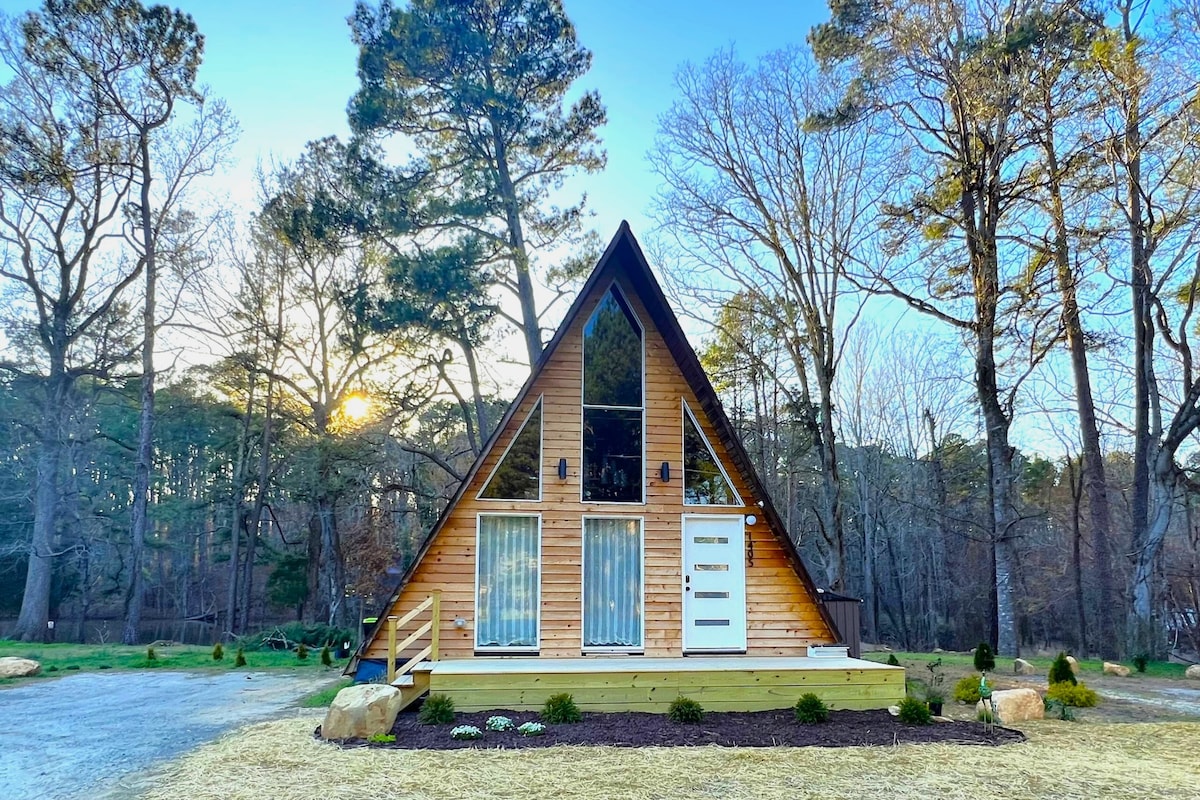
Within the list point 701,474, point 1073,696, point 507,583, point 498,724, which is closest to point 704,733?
point 498,724

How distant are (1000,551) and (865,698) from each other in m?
8.87

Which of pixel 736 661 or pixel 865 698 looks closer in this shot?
pixel 865 698

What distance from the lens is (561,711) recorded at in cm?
649

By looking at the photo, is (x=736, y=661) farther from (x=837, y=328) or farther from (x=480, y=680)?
(x=837, y=328)

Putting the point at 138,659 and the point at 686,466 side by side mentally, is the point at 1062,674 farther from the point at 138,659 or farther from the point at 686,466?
the point at 138,659

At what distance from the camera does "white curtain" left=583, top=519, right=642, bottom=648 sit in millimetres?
8445

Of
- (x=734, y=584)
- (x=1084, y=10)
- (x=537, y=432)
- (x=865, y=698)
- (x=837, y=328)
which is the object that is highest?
(x=1084, y=10)

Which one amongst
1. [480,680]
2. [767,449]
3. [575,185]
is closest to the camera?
[480,680]

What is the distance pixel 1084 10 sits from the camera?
13.2 metres

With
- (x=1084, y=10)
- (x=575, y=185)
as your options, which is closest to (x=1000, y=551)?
(x=1084, y=10)

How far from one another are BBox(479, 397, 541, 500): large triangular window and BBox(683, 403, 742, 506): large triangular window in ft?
5.68

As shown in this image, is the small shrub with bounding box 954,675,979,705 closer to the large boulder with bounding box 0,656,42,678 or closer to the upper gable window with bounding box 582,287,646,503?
the upper gable window with bounding box 582,287,646,503

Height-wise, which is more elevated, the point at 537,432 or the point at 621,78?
the point at 621,78

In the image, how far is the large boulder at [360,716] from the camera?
19.6 feet
